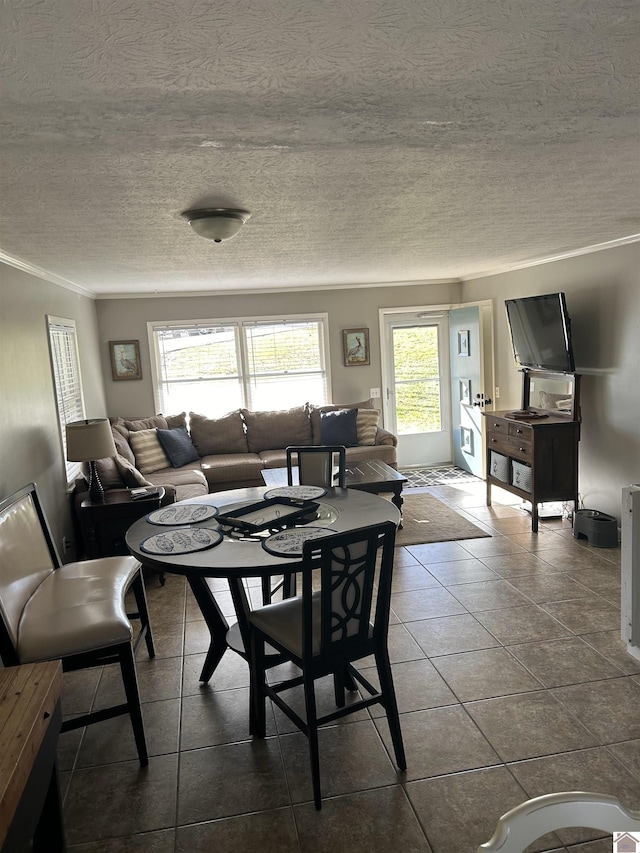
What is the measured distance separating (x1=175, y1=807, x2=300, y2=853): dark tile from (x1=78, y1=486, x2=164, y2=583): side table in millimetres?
2506

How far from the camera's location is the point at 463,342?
23.9ft

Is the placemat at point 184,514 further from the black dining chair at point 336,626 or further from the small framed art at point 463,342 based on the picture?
the small framed art at point 463,342

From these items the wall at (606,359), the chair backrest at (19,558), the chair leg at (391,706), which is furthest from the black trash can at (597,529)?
the chair backrest at (19,558)

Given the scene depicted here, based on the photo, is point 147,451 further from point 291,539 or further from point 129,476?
point 291,539

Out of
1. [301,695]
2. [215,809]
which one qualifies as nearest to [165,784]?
[215,809]

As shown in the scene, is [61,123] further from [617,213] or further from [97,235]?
[617,213]

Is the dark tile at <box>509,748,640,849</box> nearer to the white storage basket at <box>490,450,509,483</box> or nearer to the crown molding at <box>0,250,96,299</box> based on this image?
the white storage basket at <box>490,450,509,483</box>

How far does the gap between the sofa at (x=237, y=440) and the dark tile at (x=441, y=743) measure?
350 centimetres

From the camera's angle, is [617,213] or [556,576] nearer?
[617,213]

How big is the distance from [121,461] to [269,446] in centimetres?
220

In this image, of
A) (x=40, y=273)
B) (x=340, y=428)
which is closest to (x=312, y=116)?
(x=40, y=273)

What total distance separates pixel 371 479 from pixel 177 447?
2.38 metres

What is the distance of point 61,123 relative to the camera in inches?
69.5

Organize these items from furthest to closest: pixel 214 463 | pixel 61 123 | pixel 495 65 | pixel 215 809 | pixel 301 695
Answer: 1. pixel 214 463
2. pixel 301 695
3. pixel 215 809
4. pixel 61 123
5. pixel 495 65
